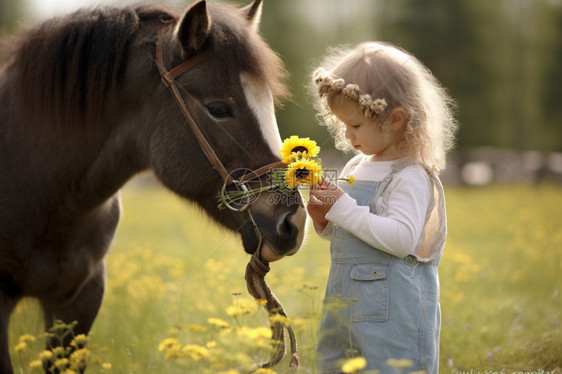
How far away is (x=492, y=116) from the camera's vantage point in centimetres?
2300

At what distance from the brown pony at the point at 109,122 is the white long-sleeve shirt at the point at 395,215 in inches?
18.5

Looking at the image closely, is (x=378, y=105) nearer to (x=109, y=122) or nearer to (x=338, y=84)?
(x=338, y=84)

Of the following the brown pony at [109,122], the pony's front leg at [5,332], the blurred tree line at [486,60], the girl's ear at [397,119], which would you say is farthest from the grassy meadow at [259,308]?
the blurred tree line at [486,60]

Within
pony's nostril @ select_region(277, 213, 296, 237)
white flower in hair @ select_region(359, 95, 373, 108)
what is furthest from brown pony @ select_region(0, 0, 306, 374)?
white flower in hair @ select_region(359, 95, 373, 108)

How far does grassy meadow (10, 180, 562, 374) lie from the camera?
8.21ft

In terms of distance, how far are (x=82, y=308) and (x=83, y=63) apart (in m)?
1.52

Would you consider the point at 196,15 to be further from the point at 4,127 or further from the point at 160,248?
the point at 160,248

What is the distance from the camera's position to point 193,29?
8.61 feet

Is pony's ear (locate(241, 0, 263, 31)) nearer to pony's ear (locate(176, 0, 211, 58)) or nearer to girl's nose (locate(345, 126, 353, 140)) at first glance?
pony's ear (locate(176, 0, 211, 58))

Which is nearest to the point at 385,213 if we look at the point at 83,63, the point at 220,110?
the point at 220,110

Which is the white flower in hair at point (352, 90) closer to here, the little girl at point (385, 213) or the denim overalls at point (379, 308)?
the little girl at point (385, 213)

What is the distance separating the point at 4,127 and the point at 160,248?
6196 mm

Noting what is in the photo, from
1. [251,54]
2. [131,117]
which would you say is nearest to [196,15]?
[251,54]

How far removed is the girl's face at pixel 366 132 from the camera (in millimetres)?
2469
